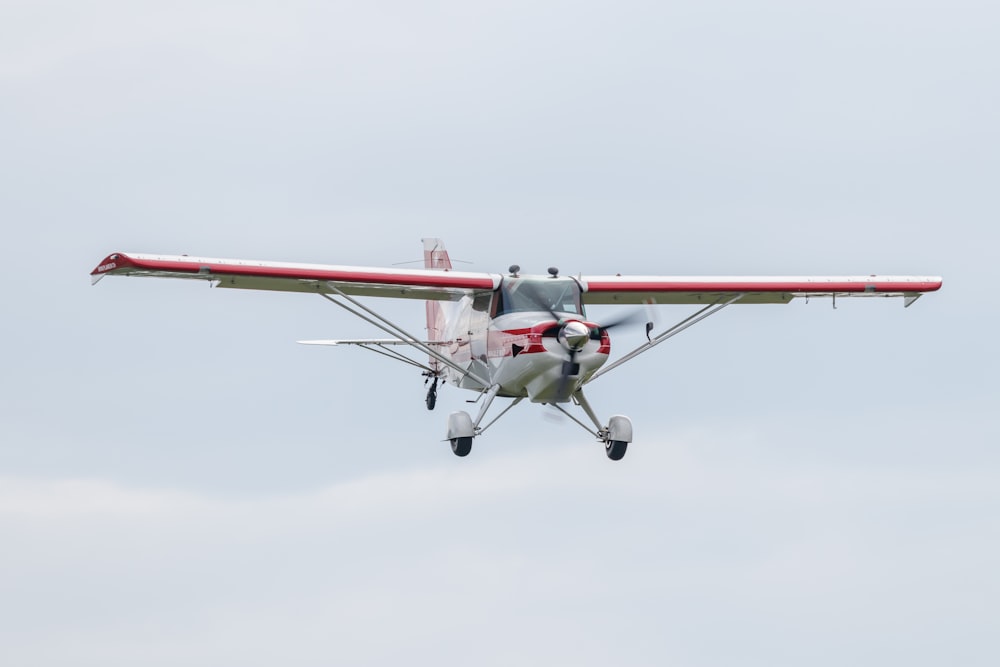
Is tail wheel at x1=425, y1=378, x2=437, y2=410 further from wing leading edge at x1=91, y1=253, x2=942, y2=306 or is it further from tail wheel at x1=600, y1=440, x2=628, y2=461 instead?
tail wheel at x1=600, y1=440, x2=628, y2=461

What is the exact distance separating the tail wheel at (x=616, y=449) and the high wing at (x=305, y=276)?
3.17m

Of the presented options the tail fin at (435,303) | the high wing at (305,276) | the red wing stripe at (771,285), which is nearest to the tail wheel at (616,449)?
the red wing stripe at (771,285)

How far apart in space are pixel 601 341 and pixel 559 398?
1200 millimetres

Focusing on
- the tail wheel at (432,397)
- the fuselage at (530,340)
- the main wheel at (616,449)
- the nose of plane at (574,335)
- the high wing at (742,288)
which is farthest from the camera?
the tail wheel at (432,397)

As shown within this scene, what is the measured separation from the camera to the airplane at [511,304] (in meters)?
27.5

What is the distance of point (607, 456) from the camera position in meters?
29.1

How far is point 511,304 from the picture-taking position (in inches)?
1128

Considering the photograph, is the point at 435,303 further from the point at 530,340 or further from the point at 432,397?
the point at 530,340

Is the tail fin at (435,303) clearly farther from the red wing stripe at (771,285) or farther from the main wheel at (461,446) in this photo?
the main wheel at (461,446)

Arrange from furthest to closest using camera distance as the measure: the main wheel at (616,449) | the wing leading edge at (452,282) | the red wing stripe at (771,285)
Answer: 1. the red wing stripe at (771,285)
2. the main wheel at (616,449)
3. the wing leading edge at (452,282)

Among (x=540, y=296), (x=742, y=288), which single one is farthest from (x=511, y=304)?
(x=742, y=288)

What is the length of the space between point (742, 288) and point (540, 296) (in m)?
5.01

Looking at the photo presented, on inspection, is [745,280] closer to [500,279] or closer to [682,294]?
[682,294]

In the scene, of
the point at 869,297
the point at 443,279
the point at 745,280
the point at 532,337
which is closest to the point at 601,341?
the point at 532,337
